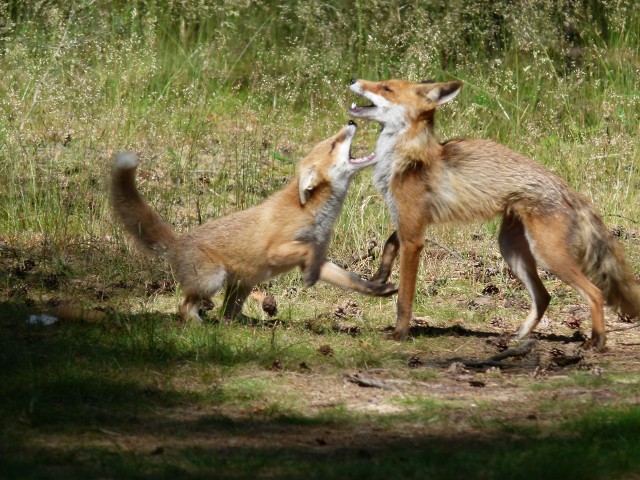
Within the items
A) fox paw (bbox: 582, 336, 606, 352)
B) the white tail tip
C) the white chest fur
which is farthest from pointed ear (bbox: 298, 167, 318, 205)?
fox paw (bbox: 582, 336, 606, 352)

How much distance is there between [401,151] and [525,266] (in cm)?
126

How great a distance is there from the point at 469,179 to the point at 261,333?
1835 mm

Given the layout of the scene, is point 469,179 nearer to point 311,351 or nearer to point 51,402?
point 311,351

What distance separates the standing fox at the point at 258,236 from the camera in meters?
6.59

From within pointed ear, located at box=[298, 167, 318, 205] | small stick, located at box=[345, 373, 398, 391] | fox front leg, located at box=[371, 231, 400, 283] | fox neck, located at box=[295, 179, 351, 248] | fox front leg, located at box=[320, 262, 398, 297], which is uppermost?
pointed ear, located at box=[298, 167, 318, 205]

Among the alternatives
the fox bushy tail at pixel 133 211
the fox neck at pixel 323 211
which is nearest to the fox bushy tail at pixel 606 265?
the fox neck at pixel 323 211

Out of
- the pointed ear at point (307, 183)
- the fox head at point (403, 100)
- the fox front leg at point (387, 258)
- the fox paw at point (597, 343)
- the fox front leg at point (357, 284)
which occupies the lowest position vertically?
the fox paw at point (597, 343)

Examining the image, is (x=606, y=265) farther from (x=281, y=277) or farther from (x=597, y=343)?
(x=281, y=277)

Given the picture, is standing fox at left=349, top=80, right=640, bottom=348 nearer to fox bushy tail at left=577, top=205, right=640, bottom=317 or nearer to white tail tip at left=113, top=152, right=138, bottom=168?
fox bushy tail at left=577, top=205, right=640, bottom=317

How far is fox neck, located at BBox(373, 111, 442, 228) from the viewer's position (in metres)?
6.72

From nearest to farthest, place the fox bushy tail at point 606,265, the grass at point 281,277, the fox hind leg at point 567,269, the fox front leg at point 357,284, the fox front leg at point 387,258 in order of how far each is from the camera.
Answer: the grass at point 281,277, the fox hind leg at point 567,269, the fox bushy tail at point 606,265, the fox front leg at point 357,284, the fox front leg at point 387,258

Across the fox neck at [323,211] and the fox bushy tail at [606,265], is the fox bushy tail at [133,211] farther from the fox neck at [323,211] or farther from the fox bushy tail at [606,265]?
the fox bushy tail at [606,265]

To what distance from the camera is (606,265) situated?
21.5ft

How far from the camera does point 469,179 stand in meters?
6.68
